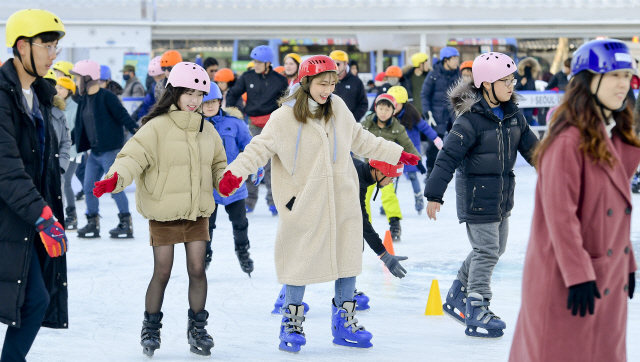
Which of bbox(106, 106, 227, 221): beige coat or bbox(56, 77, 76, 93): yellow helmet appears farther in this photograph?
bbox(56, 77, 76, 93): yellow helmet

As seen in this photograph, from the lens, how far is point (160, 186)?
160 inches

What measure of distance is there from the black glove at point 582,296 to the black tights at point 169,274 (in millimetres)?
2147

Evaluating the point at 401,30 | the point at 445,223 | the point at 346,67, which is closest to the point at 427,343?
the point at 445,223

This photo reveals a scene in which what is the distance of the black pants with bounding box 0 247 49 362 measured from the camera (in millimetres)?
3209

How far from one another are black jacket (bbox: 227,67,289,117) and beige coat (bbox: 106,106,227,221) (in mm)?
5257

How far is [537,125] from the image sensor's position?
1373 cm

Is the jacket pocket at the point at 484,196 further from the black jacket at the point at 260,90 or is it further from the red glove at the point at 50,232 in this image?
the black jacket at the point at 260,90

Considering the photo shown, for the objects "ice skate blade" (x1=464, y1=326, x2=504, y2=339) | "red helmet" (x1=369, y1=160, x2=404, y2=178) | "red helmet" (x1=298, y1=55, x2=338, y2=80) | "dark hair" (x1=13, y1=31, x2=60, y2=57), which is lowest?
"ice skate blade" (x1=464, y1=326, x2=504, y2=339)

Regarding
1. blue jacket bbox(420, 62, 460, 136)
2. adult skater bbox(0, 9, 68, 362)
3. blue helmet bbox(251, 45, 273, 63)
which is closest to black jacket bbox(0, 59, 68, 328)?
adult skater bbox(0, 9, 68, 362)

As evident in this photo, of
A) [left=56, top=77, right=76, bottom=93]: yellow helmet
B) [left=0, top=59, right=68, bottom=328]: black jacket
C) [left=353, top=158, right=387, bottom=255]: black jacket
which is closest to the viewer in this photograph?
[left=0, top=59, right=68, bottom=328]: black jacket

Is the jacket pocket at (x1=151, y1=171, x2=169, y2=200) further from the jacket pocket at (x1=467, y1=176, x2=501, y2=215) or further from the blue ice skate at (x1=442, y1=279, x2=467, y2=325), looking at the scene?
the blue ice skate at (x1=442, y1=279, x2=467, y2=325)

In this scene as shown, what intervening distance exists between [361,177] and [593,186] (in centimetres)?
252

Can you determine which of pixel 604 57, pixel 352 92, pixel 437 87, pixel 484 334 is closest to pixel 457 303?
pixel 484 334

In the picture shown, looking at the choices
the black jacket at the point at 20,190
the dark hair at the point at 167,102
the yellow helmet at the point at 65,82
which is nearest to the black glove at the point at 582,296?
the black jacket at the point at 20,190
